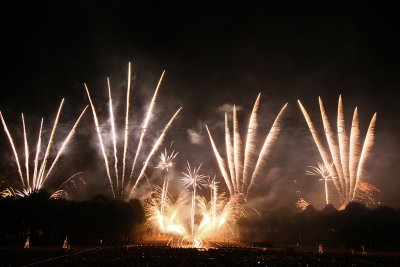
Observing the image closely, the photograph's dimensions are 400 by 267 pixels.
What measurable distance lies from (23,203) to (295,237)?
62814mm

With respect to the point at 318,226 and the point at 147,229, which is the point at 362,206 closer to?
the point at 318,226

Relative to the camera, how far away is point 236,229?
10562 cm

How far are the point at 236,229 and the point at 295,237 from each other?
17503 mm

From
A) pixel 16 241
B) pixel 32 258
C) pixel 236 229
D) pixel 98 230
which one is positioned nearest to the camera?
pixel 32 258

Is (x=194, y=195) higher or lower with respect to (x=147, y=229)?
higher

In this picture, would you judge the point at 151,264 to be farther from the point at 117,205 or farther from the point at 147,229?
the point at 147,229

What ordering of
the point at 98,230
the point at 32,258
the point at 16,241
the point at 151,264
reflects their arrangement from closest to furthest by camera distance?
1. the point at 151,264
2. the point at 32,258
3. the point at 16,241
4. the point at 98,230

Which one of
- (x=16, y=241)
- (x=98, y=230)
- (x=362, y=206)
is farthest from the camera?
(x=362, y=206)

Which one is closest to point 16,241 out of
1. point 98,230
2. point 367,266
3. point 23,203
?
point 23,203

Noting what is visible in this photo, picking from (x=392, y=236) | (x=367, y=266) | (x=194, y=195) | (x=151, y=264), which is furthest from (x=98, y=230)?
(x=392, y=236)

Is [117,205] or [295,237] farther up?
[117,205]

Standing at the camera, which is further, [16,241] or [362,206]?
[362,206]

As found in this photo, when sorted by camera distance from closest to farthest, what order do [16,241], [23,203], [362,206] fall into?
[16,241], [23,203], [362,206]

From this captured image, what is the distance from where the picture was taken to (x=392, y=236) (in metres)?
73.9
